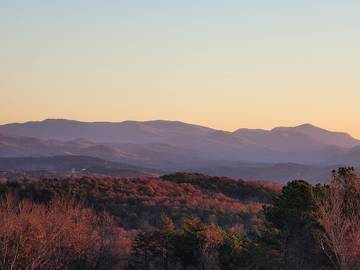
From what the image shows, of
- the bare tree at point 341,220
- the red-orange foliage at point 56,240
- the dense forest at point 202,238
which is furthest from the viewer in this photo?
the red-orange foliage at point 56,240

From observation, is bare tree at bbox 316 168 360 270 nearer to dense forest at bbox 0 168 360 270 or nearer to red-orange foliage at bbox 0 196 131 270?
dense forest at bbox 0 168 360 270

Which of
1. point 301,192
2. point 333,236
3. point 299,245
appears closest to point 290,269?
point 299,245

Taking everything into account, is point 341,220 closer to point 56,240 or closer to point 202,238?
point 202,238

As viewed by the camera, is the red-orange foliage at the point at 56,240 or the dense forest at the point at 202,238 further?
the red-orange foliage at the point at 56,240

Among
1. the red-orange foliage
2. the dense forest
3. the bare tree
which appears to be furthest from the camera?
the red-orange foliage

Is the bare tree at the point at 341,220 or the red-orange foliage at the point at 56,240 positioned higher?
the bare tree at the point at 341,220

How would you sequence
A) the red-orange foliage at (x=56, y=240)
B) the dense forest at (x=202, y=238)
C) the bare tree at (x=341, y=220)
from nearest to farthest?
the bare tree at (x=341, y=220)
the dense forest at (x=202, y=238)
the red-orange foliage at (x=56, y=240)

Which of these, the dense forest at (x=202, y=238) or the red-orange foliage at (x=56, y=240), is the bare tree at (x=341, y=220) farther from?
the red-orange foliage at (x=56, y=240)

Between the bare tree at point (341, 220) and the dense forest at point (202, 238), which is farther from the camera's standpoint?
the dense forest at point (202, 238)

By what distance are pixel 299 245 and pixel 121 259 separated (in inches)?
493

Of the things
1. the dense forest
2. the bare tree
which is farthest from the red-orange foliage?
the bare tree

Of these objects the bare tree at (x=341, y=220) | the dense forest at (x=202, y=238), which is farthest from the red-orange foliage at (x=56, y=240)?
the bare tree at (x=341, y=220)

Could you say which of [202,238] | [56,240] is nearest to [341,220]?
[202,238]

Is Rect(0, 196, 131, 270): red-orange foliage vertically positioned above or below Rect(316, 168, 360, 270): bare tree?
below
